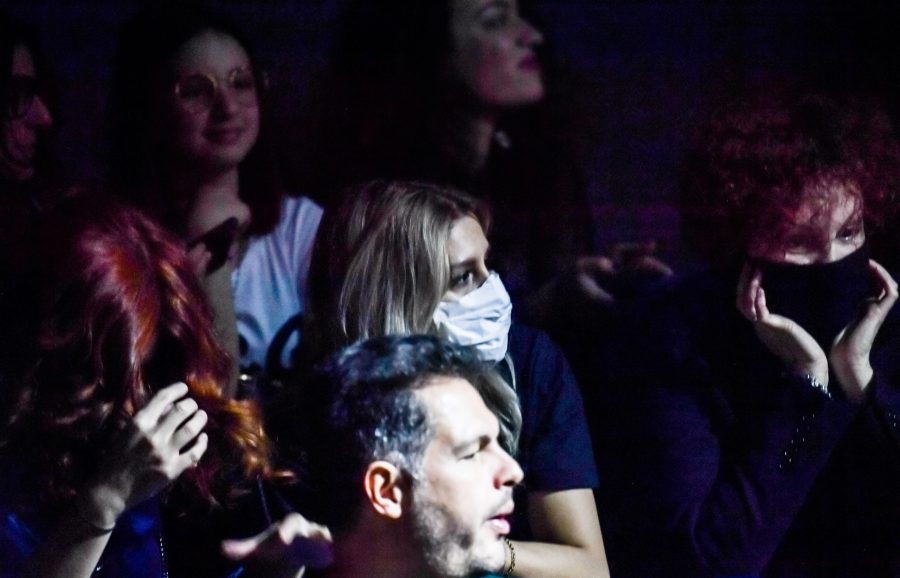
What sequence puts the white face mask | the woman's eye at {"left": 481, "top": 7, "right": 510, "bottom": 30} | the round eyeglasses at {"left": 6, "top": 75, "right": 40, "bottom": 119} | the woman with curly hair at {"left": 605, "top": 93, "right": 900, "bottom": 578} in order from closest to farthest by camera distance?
the white face mask < the woman with curly hair at {"left": 605, "top": 93, "right": 900, "bottom": 578} < the round eyeglasses at {"left": 6, "top": 75, "right": 40, "bottom": 119} < the woman's eye at {"left": 481, "top": 7, "right": 510, "bottom": 30}

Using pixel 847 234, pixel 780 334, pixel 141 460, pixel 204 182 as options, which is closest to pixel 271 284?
pixel 204 182

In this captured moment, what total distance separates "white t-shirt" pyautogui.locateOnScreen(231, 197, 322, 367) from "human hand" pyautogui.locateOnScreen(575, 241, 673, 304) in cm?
71

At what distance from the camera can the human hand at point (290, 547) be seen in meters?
2.44

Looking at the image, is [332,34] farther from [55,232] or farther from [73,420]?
[73,420]

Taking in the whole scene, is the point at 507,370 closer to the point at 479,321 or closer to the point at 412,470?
the point at 479,321

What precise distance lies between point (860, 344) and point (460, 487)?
3.71 feet

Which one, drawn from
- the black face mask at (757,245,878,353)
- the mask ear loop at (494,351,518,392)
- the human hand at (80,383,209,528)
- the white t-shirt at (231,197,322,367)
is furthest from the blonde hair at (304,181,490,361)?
the black face mask at (757,245,878,353)

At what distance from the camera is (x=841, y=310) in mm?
3084

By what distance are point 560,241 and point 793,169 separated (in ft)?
2.25

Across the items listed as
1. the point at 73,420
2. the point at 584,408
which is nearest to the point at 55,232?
the point at 73,420

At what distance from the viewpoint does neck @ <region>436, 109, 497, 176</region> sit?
3645 millimetres

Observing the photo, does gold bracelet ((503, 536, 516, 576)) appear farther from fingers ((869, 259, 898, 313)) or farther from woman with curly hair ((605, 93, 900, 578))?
fingers ((869, 259, 898, 313))

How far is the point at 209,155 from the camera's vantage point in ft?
11.0

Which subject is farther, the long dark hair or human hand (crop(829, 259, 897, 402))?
the long dark hair
